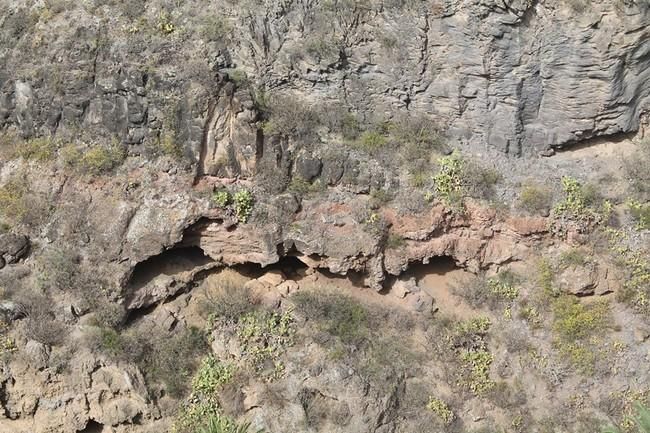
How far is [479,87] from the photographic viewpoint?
13391mm

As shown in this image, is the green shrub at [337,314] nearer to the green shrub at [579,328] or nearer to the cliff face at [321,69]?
the cliff face at [321,69]

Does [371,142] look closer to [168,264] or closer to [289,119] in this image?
[289,119]

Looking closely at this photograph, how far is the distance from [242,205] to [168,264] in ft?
A: 7.31

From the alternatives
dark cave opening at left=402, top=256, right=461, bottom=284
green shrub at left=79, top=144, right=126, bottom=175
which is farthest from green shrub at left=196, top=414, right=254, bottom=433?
green shrub at left=79, top=144, right=126, bottom=175

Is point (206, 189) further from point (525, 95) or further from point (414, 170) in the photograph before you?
point (525, 95)

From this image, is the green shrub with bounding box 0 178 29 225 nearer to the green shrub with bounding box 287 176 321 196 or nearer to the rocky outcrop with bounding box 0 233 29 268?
the rocky outcrop with bounding box 0 233 29 268

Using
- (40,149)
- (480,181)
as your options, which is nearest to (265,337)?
(480,181)

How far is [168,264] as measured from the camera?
45.2 feet

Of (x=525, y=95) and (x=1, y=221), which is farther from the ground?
(x=525, y=95)

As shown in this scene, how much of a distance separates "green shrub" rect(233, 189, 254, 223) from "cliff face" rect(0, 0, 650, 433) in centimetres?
5

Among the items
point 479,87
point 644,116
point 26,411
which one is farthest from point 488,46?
point 26,411

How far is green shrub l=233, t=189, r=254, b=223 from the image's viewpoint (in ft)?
42.8

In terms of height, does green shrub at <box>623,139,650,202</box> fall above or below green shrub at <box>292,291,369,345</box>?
above

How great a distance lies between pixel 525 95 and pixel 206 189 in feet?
22.7
